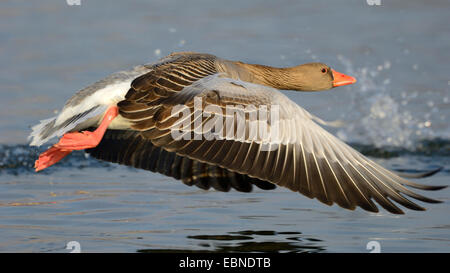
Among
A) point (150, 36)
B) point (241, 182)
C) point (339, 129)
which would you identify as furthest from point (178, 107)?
point (150, 36)

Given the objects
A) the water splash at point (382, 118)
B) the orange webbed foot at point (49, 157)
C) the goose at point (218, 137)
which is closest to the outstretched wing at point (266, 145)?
the goose at point (218, 137)

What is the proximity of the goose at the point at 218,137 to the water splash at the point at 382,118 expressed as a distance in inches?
164

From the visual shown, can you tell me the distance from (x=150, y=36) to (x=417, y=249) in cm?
893

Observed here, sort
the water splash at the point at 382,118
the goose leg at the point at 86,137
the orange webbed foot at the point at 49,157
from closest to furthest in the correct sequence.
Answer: the goose leg at the point at 86,137 < the orange webbed foot at the point at 49,157 < the water splash at the point at 382,118

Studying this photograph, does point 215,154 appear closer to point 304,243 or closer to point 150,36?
point 304,243

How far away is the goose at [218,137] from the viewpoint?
222 inches

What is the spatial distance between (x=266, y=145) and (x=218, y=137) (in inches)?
15.7

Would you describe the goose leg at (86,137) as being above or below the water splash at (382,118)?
below

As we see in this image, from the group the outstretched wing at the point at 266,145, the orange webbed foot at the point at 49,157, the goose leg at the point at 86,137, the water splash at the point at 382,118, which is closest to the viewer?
the outstretched wing at the point at 266,145

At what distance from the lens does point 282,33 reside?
552 inches

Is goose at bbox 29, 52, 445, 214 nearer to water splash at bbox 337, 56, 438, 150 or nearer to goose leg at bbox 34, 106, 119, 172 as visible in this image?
goose leg at bbox 34, 106, 119, 172

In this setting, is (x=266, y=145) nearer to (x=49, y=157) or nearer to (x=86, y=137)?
(x=86, y=137)

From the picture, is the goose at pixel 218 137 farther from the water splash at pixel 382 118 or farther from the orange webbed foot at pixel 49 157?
the water splash at pixel 382 118

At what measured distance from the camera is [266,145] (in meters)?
5.91
